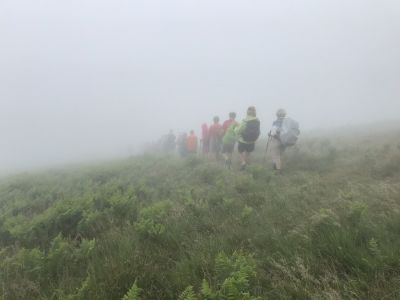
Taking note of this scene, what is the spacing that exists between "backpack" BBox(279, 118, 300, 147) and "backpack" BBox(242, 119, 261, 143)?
100 centimetres

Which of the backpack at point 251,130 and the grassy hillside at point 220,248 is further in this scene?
the backpack at point 251,130

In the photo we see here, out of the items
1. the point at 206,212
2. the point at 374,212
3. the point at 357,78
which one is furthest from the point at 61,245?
the point at 357,78

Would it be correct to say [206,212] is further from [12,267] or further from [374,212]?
[12,267]

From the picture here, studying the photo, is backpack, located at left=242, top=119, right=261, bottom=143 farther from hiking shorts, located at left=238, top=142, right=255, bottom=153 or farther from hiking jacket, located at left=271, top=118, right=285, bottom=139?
hiking jacket, located at left=271, top=118, right=285, bottom=139

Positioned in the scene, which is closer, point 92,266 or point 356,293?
point 356,293

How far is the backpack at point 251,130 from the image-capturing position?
37.1ft

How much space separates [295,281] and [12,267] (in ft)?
11.4

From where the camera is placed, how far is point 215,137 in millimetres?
16500

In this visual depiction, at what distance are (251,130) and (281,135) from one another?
116cm

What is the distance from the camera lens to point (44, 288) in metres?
3.73

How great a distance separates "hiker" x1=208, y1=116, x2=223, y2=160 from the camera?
53.5 ft

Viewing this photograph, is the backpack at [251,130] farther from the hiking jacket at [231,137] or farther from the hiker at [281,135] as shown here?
the hiking jacket at [231,137]

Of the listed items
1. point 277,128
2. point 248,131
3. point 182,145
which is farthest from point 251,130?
point 182,145

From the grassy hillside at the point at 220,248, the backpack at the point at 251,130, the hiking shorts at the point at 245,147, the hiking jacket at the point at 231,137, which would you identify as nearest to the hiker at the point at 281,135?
the backpack at the point at 251,130
